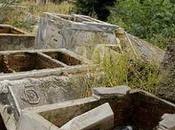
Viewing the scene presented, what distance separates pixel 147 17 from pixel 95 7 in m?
3.04

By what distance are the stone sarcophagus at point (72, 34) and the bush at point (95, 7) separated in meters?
4.89

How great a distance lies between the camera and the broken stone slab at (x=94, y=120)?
Answer: 10.3 feet

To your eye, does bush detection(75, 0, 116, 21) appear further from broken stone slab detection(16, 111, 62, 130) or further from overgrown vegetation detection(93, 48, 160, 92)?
broken stone slab detection(16, 111, 62, 130)

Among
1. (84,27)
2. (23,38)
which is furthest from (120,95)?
(23,38)

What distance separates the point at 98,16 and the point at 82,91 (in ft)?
27.6

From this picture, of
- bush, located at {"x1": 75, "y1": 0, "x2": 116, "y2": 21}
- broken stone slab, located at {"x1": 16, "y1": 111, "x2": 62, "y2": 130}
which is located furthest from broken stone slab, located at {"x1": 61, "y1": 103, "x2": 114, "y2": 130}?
bush, located at {"x1": 75, "y1": 0, "x2": 116, "y2": 21}

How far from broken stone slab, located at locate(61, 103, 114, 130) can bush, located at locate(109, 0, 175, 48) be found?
6.03 meters

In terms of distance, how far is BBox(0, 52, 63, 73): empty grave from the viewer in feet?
17.2

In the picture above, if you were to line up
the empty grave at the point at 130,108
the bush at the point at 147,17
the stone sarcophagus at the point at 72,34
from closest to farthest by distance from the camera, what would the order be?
the empty grave at the point at 130,108, the stone sarcophagus at the point at 72,34, the bush at the point at 147,17

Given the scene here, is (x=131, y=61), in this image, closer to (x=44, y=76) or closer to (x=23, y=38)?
(x=44, y=76)

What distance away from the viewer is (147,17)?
9992 millimetres

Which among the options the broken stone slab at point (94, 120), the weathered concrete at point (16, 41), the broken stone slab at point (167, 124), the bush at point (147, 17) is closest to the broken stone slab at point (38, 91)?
the broken stone slab at point (94, 120)

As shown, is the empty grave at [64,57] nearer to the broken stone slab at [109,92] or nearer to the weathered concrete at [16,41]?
the broken stone slab at [109,92]

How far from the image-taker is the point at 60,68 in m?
4.88
